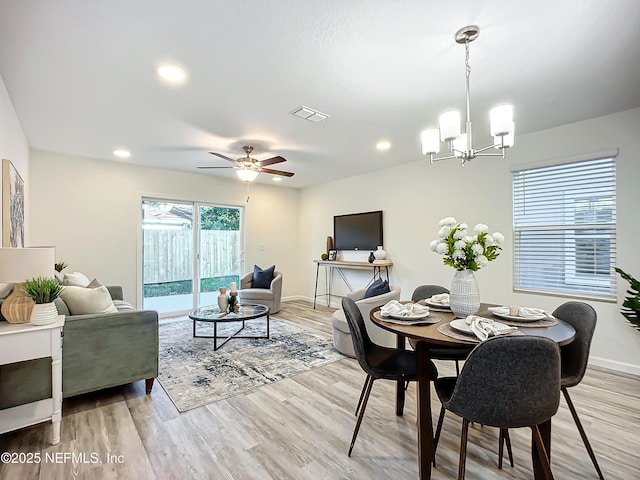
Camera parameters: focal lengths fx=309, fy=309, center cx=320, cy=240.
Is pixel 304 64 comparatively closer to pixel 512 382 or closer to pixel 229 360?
pixel 512 382

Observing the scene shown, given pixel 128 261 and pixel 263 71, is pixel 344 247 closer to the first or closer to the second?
pixel 128 261

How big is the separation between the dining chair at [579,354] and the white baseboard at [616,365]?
6.46ft

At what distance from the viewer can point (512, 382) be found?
1329 mm

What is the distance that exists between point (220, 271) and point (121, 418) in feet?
12.9

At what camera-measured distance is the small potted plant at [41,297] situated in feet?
6.59

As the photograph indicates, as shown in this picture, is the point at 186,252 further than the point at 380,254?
Yes

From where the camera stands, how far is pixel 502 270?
392 cm

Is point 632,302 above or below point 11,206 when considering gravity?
below

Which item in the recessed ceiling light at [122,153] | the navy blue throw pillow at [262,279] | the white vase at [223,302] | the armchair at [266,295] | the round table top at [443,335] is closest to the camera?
the round table top at [443,335]

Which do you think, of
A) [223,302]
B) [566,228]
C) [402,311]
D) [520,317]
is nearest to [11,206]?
[223,302]

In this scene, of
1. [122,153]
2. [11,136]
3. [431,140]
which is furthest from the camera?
[122,153]

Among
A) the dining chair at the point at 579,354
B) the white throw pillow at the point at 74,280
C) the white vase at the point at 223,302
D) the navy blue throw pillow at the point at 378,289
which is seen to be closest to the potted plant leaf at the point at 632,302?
the dining chair at the point at 579,354

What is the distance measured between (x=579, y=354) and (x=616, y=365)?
210cm

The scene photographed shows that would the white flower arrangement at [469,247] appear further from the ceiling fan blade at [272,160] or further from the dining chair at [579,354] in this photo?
the ceiling fan blade at [272,160]
